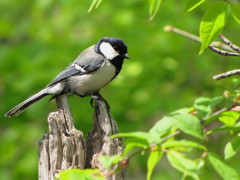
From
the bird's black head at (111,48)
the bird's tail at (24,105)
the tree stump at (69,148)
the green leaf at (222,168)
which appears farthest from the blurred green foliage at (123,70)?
the green leaf at (222,168)

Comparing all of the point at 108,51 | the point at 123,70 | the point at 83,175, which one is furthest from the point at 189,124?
the point at 123,70

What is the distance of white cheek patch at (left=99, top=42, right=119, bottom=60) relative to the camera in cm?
384

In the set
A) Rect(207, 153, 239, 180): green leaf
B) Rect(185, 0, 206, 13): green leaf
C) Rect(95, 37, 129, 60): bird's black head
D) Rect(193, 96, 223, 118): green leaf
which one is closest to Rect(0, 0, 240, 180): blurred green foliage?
Rect(95, 37, 129, 60): bird's black head

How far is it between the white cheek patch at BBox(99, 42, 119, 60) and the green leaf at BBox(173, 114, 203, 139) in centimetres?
254

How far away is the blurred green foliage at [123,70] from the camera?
4770mm

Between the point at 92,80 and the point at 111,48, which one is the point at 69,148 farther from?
the point at 111,48

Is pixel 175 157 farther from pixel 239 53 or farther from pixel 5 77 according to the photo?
pixel 5 77

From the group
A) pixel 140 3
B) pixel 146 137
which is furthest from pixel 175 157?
pixel 140 3

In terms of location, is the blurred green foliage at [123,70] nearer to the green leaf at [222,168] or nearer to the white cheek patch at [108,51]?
the white cheek patch at [108,51]

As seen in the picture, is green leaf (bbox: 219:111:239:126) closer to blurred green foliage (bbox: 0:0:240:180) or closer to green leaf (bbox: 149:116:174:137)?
green leaf (bbox: 149:116:174:137)

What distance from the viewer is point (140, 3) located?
5203 millimetres

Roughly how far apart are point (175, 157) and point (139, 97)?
3.72m

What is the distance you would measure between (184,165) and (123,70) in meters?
3.83

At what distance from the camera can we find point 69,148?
8.02 ft
